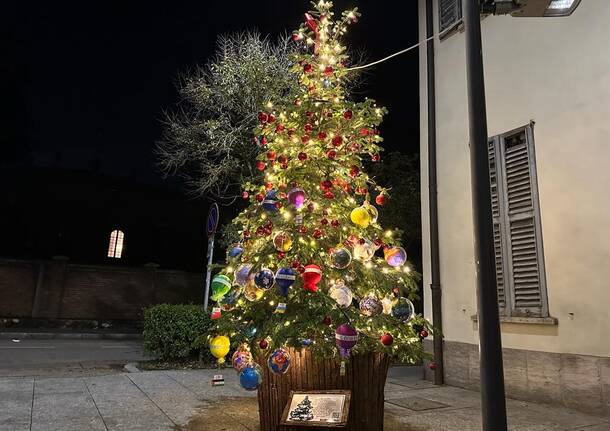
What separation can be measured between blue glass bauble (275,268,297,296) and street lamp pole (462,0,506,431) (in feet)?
5.69

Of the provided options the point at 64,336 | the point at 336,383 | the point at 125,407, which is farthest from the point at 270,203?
the point at 64,336

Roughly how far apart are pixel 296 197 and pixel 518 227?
4297mm

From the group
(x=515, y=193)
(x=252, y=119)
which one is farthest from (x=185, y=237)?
(x=515, y=193)

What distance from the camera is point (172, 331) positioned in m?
9.64

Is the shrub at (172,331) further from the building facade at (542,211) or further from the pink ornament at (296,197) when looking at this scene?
the pink ornament at (296,197)

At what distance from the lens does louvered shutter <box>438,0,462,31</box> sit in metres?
8.91

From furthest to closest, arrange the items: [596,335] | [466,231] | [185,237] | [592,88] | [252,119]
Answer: [185,237]
[252,119]
[466,231]
[592,88]
[596,335]

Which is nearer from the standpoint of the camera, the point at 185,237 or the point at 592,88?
the point at 592,88

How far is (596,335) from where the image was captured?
19.8 feet

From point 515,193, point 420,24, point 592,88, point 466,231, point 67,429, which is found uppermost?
point 420,24

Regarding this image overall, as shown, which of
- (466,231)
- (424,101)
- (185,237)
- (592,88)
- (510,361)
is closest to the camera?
(592,88)

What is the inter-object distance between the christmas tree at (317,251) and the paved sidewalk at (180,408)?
4.40 feet

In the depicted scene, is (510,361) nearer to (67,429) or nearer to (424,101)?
(424,101)

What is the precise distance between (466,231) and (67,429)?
21.2 ft
